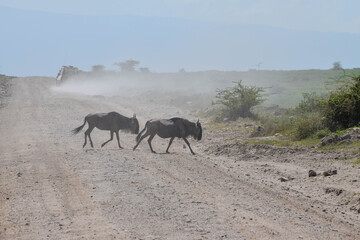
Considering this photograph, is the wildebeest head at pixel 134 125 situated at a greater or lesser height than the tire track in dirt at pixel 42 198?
greater

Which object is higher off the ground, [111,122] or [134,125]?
[111,122]

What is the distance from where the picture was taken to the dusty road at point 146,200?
808 centimetres

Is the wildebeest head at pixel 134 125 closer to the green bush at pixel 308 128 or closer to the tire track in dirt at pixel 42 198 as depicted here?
the tire track in dirt at pixel 42 198

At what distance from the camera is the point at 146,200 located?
10.1m

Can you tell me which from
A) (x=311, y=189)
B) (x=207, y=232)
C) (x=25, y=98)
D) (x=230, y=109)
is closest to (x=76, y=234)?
(x=207, y=232)

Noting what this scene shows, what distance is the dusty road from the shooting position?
8078 millimetres

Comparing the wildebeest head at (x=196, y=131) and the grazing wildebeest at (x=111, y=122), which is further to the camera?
the grazing wildebeest at (x=111, y=122)

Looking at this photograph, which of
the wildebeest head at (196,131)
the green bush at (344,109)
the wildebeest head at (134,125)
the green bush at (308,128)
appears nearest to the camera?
the green bush at (344,109)

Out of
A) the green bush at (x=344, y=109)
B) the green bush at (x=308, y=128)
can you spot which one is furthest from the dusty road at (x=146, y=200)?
the green bush at (x=344, y=109)

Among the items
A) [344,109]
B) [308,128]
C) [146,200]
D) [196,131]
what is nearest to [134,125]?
[196,131]

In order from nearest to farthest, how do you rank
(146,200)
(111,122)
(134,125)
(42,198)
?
(146,200)
(42,198)
(111,122)
(134,125)

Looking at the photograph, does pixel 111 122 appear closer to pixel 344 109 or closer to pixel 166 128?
pixel 166 128

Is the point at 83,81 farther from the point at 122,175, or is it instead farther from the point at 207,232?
the point at 207,232

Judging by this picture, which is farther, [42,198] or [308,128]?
[308,128]
